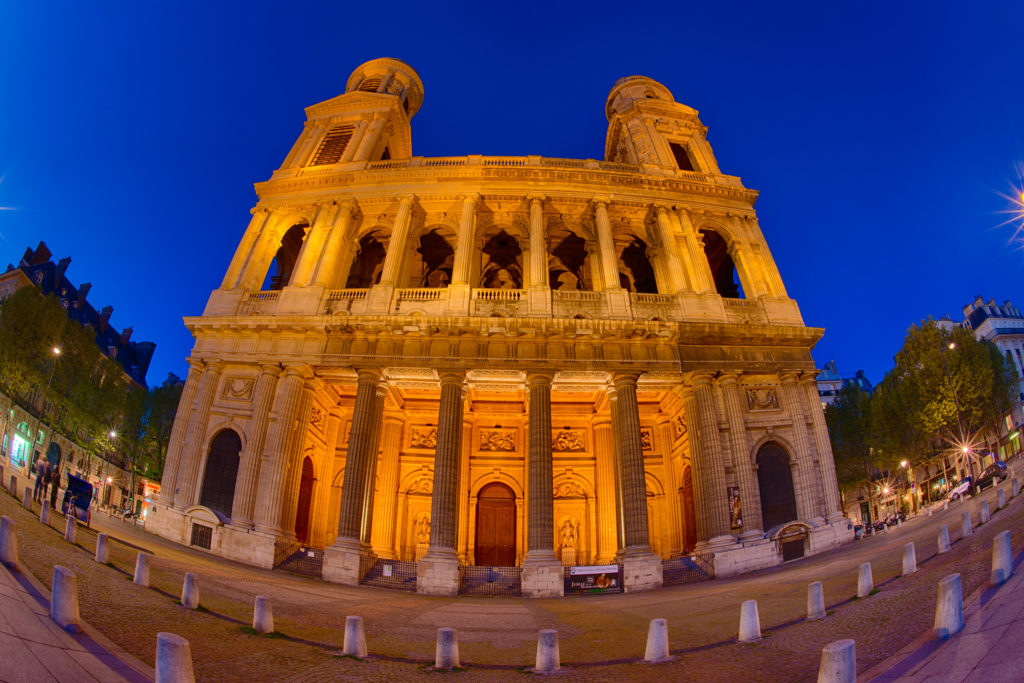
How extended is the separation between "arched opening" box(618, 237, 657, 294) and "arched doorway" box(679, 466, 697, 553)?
9.40 metres

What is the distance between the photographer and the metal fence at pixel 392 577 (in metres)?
16.6

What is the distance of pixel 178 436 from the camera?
1975 centimetres

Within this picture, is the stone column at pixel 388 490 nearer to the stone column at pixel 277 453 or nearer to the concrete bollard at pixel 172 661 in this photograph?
the stone column at pixel 277 453

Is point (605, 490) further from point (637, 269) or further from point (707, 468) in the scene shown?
point (637, 269)

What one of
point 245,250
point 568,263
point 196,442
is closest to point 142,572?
point 196,442

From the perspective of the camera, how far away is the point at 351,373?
2058 centimetres

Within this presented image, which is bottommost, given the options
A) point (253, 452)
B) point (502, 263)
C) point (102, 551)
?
point (102, 551)

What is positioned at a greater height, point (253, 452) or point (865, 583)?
point (253, 452)

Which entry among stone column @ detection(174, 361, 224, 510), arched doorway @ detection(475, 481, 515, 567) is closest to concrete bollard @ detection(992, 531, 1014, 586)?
arched doorway @ detection(475, 481, 515, 567)

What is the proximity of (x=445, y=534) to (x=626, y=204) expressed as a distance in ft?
54.7

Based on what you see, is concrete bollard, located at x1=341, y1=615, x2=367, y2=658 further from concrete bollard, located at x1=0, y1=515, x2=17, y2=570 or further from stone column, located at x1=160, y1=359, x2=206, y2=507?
stone column, located at x1=160, y1=359, x2=206, y2=507

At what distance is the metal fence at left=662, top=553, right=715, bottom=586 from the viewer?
55.3 feet

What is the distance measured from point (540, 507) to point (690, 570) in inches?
209

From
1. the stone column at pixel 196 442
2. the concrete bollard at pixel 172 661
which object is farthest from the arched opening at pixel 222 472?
the concrete bollard at pixel 172 661
